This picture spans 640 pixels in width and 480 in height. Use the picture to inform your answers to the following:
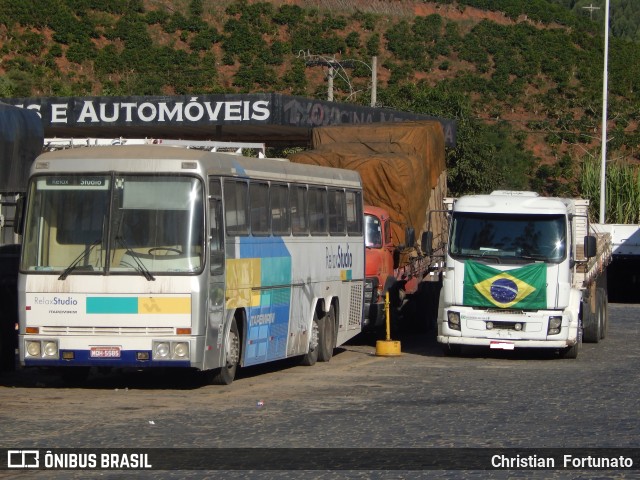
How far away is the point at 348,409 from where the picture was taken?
15.1m

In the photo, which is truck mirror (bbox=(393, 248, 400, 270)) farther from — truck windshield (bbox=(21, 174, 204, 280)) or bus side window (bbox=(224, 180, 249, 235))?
truck windshield (bbox=(21, 174, 204, 280))

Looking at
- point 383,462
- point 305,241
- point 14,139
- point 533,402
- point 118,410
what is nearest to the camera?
point 383,462

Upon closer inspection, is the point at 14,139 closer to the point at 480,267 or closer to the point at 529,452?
the point at 480,267

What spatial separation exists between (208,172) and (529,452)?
6.47 meters

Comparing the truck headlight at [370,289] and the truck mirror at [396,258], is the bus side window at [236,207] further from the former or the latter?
the truck mirror at [396,258]

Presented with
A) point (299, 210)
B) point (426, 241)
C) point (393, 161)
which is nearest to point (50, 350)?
point (299, 210)

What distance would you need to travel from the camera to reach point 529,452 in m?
11.8

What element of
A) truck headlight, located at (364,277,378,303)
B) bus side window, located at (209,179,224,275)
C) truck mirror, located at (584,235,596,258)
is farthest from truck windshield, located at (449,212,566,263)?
bus side window, located at (209,179,224,275)

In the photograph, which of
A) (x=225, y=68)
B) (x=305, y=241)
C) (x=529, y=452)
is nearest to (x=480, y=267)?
(x=305, y=241)

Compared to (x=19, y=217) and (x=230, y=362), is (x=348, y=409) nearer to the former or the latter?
(x=230, y=362)

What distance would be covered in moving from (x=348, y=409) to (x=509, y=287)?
7.67 metres

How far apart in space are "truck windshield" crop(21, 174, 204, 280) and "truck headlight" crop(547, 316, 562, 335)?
7.71m

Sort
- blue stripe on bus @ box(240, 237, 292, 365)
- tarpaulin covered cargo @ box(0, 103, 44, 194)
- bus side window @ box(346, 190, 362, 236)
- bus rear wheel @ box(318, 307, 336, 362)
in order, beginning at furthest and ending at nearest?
bus side window @ box(346, 190, 362, 236) < bus rear wheel @ box(318, 307, 336, 362) < tarpaulin covered cargo @ box(0, 103, 44, 194) < blue stripe on bus @ box(240, 237, 292, 365)

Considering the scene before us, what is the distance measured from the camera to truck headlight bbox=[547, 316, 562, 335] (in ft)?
72.3
